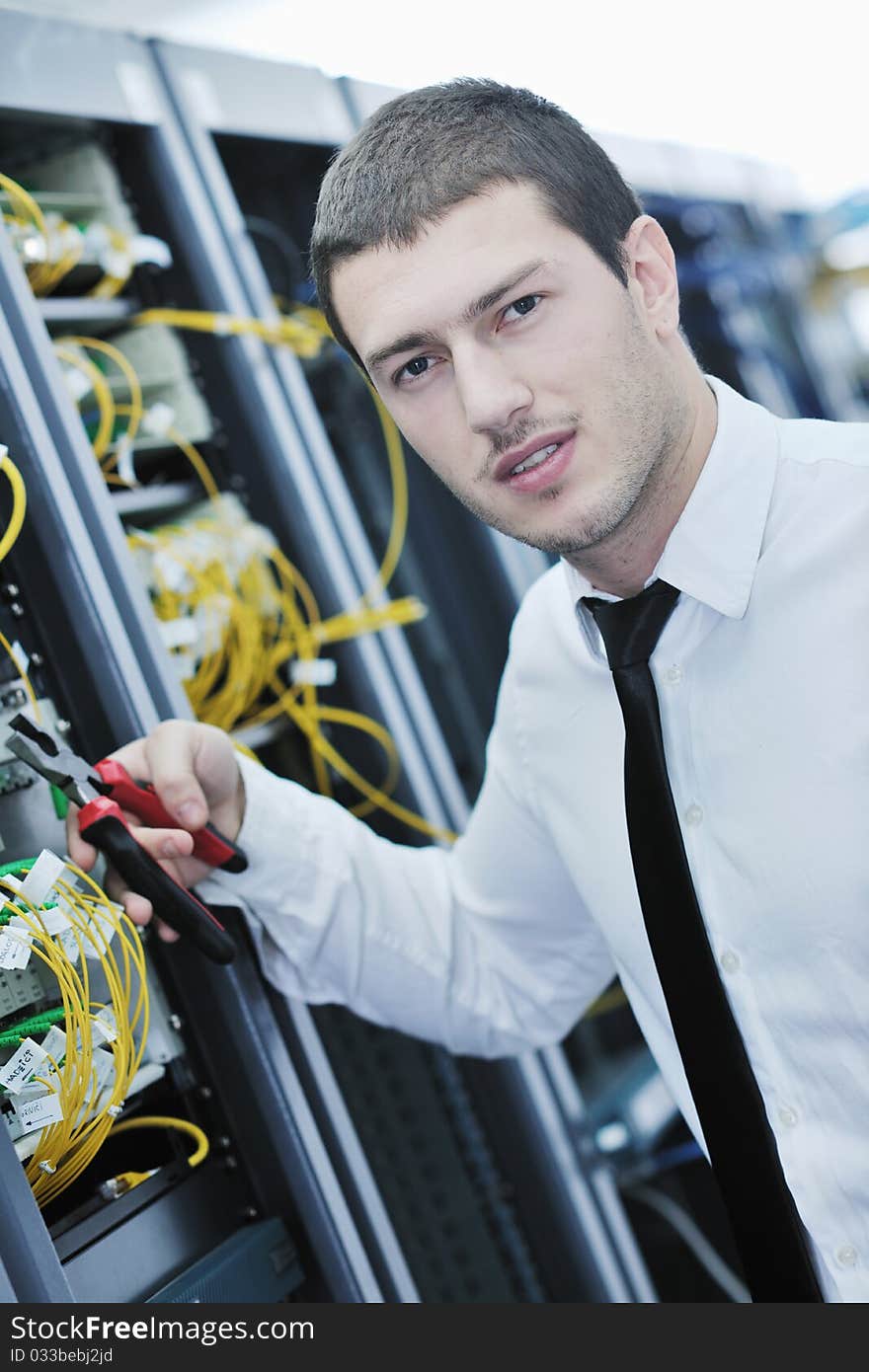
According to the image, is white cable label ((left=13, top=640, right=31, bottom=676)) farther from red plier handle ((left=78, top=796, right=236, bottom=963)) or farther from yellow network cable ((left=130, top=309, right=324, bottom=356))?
A: yellow network cable ((left=130, top=309, right=324, bottom=356))

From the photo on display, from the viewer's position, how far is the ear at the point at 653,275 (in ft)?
3.64

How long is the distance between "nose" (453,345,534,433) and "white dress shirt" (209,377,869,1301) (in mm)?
195

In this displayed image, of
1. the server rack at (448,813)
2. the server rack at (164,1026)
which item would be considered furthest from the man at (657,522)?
the server rack at (448,813)

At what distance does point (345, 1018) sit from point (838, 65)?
8.26 feet

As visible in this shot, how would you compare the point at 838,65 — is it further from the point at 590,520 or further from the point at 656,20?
the point at 590,520

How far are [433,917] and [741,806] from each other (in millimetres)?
455

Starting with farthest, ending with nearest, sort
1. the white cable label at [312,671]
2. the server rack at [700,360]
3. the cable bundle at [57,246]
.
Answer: the server rack at [700,360] → the white cable label at [312,671] → the cable bundle at [57,246]

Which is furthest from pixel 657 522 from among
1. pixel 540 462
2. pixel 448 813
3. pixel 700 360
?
pixel 700 360

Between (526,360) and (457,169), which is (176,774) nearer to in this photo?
(526,360)

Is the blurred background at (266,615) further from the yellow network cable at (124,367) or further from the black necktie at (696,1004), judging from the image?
the black necktie at (696,1004)

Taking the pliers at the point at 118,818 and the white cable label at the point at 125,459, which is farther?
the white cable label at the point at 125,459

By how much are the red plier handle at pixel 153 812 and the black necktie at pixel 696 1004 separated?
405mm

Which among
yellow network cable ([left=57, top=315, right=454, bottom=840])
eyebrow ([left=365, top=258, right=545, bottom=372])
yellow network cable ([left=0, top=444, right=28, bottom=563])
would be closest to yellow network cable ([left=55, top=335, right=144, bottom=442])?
yellow network cable ([left=57, top=315, right=454, bottom=840])

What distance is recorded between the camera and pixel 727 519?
108 cm
